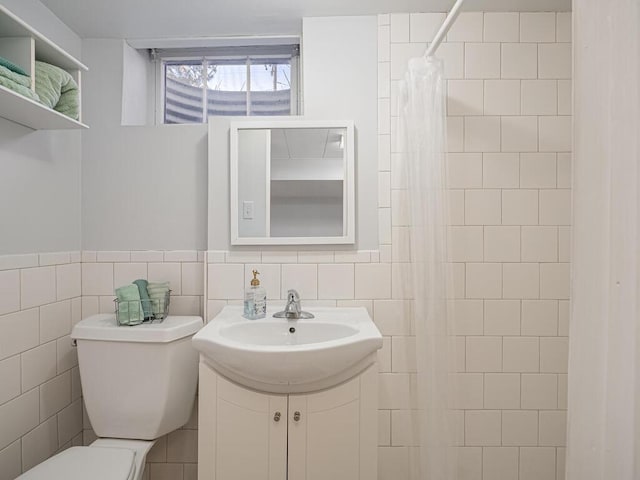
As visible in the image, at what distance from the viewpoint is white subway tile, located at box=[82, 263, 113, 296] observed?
166 cm

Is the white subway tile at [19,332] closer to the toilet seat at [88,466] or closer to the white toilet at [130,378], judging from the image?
the white toilet at [130,378]

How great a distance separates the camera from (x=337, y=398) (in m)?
1.19

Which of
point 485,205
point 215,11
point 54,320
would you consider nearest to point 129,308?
point 54,320

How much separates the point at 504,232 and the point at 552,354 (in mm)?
579

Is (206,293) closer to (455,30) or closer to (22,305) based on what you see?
(22,305)

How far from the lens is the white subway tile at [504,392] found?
5.17ft

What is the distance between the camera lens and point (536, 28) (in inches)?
62.1

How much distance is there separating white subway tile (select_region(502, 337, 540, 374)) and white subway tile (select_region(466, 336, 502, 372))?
0.03m

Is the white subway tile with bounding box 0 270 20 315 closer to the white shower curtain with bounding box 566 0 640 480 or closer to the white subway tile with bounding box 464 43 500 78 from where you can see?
the white shower curtain with bounding box 566 0 640 480

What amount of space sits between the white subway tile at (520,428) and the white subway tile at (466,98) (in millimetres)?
1344

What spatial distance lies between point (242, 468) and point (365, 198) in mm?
1128

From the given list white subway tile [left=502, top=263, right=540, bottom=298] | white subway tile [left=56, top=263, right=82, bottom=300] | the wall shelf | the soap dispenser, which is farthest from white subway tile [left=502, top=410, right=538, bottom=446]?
the wall shelf

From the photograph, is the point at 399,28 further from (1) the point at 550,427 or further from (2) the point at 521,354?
(1) the point at 550,427

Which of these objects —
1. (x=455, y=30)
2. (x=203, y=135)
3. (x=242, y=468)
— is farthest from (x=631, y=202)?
(x=203, y=135)
